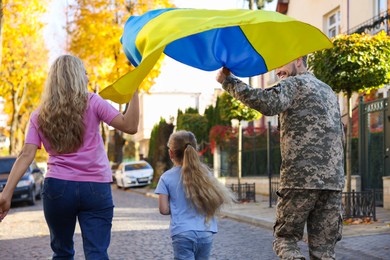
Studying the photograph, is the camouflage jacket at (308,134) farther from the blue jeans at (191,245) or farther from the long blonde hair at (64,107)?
the long blonde hair at (64,107)

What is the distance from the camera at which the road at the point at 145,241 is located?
8.90m

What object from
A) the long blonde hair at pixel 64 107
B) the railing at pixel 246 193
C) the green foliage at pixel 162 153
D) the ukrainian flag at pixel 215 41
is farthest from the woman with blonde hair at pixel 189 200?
the green foliage at pixel 162 153

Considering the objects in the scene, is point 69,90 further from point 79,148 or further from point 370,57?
point 370,57

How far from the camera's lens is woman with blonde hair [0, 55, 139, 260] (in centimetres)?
423

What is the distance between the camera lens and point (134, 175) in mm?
34031

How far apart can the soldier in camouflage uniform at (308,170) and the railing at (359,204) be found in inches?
294

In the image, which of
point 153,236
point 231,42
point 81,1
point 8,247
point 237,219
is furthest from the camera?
point 81,1

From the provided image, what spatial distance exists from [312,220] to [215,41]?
1441 millimetres

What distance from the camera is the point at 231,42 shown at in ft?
16.4

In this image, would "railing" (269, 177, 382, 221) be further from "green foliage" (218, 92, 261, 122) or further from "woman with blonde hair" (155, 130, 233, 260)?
"green foliage" (218, 92, 261, 122)

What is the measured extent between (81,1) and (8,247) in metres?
25.4

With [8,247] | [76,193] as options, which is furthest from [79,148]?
[8,247]

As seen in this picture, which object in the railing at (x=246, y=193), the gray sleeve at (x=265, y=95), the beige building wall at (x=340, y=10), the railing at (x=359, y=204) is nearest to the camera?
the gray sleeve at (x=265, y=95)

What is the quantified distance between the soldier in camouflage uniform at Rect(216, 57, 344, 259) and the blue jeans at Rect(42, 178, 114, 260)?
1109 mm
